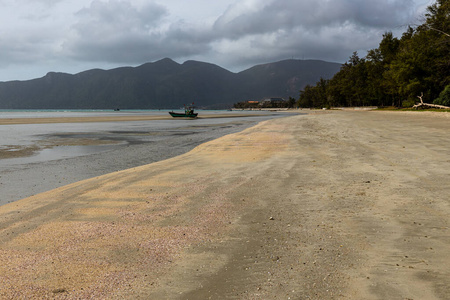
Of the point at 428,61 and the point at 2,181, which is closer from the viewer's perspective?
the point at 2,181

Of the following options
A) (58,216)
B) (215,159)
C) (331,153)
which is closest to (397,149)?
(331,153)

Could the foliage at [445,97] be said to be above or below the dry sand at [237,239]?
above

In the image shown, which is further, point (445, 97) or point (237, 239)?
point (445, 97)

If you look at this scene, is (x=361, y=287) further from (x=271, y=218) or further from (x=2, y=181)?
(x=2, y=181)

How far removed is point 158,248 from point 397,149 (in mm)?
11946

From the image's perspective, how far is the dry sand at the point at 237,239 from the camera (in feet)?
11.0

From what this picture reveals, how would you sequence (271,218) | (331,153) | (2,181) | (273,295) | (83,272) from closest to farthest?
1. (273,295)
2. (83,272)
3. (271,218)
4. (2,181)
5. (331,153)

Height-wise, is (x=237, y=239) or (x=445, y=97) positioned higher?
(x=445, y=97)

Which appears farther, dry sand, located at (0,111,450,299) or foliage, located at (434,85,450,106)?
foliage, located at (434,85,450,106)

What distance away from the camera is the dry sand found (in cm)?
335

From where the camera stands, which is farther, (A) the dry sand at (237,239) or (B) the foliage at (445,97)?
(B) the foliage at (445,97)

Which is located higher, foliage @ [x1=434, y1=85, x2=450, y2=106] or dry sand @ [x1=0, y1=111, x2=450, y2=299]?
foliage @ [x1=434, y1=85, x2=450, y2=106]

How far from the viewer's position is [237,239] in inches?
182

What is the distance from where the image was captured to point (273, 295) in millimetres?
3152
